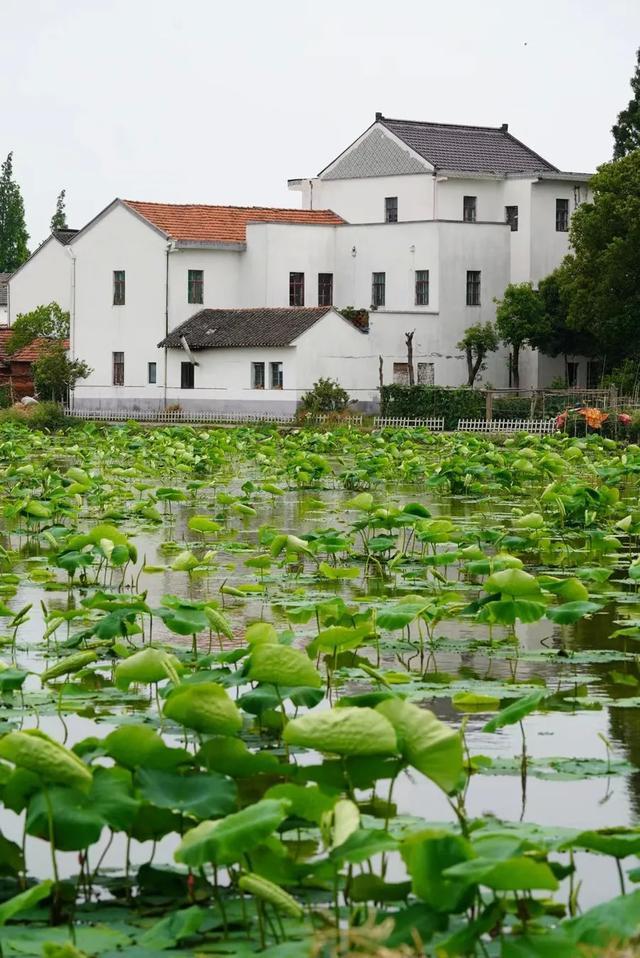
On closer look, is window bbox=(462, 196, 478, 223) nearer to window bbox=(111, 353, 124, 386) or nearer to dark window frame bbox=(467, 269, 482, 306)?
dark window frame bbox=(467, 269, 482, 306)

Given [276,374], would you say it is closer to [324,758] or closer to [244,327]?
[244,327]

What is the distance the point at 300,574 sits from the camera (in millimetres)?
13008

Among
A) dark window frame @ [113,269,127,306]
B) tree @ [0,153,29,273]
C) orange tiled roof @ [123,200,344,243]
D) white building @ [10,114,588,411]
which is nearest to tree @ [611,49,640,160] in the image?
white building @ [10,114,588,411]

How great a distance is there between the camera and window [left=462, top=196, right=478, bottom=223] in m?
55.7

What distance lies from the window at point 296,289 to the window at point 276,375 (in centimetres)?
564

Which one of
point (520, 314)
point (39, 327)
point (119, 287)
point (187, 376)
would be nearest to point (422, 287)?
point (520, 314)

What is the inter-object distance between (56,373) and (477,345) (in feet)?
47.1

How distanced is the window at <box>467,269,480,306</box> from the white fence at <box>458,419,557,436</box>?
955 centimetres

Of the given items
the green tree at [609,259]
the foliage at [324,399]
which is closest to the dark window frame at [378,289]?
the foliage at [324,399]

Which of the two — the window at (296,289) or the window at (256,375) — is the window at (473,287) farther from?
the window at (256,375)

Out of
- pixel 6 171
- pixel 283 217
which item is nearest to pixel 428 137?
pixel 283 217

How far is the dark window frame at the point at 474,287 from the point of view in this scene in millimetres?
54875

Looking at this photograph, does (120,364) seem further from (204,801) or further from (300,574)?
(204,801)

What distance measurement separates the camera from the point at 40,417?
47.5 m
